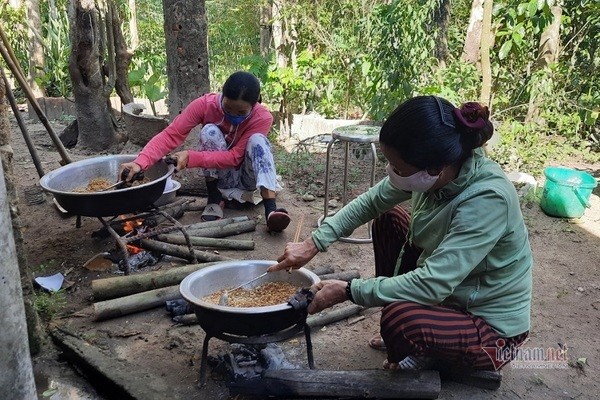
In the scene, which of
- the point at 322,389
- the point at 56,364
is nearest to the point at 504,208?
the point at 322,389

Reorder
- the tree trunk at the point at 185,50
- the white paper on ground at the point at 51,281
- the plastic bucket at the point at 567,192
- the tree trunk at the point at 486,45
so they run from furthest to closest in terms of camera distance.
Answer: the tree trunk at the point at 486,45, the tree trunk at the point at 185,50, the plastic bucket at the point at 567,192, the white paper on ground at the point at 51,281

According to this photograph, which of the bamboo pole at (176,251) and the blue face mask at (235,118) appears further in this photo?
the blue face mask at (235,118)

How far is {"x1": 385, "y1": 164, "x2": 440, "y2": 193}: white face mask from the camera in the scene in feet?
6.57

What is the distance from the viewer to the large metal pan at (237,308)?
204 cm

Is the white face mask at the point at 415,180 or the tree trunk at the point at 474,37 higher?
the tree trunk at the point at 474,37

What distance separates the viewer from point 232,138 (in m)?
4.31

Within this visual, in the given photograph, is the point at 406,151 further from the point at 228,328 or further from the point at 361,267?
the point at 361,267

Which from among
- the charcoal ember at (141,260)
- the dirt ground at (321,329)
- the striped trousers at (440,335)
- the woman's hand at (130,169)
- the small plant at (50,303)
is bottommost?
the dirt ground at (321,329)

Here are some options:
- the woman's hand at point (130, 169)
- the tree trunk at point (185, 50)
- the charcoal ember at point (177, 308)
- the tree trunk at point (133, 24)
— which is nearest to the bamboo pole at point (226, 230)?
the woman's hand at point (130, 169)

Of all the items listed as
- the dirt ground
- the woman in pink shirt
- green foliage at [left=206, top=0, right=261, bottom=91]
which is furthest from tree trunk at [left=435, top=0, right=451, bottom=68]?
green foliage at [left=206, top=0, right=261, bottom=91]

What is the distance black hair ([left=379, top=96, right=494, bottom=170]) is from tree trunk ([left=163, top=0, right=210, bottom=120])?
327cm

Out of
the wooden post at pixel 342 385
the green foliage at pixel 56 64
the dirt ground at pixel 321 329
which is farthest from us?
the green foliage at pixel 56 64

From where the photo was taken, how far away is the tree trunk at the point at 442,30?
22.5 feet

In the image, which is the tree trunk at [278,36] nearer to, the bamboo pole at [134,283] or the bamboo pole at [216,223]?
the bamboo pole at [216,223]
